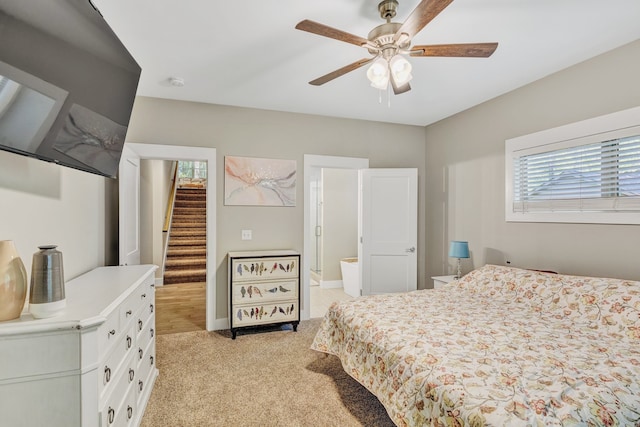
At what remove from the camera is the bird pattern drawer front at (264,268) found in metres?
3.40

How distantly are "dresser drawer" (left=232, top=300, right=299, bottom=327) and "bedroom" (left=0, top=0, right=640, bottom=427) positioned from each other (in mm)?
416

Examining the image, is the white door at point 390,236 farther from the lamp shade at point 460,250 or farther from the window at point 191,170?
the window at point 191,170

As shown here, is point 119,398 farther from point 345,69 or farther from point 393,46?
point 393,46

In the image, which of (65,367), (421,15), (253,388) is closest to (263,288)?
(253,388)

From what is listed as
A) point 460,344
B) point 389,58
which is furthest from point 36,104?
point 460,344

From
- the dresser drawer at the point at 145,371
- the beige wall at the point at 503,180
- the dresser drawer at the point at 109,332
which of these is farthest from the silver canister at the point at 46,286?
the beige wall at the point at 503,180

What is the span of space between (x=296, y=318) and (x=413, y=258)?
5.70 feet

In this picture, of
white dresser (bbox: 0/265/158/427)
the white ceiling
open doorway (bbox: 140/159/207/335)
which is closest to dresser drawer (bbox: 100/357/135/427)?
white dresser (bbox: 0/265/158/427)

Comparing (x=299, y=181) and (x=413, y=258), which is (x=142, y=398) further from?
(x=413, y=258)

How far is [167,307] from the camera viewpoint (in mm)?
4406

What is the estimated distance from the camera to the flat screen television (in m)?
1.05

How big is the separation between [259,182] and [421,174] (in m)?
2.32

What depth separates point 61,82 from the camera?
131 centimetres

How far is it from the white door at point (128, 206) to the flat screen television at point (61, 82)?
1.23m
